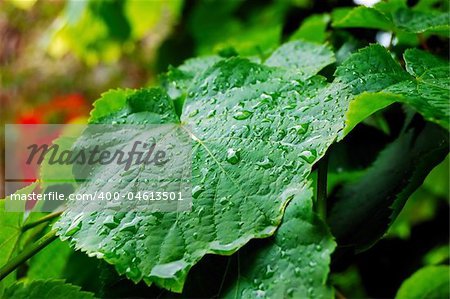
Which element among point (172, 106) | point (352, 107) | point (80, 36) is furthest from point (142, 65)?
Result: point (352, 107)

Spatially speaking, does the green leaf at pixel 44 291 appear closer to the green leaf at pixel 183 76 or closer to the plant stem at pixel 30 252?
the plant stem at pixel 30 252

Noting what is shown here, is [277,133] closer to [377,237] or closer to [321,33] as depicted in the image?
[377,237]

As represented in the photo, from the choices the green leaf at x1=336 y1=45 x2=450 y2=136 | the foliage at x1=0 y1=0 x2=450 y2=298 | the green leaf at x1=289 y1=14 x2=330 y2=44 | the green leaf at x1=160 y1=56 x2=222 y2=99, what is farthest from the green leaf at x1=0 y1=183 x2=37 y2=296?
the green leaf at x1=289 y1=14 x2=330 y2=44

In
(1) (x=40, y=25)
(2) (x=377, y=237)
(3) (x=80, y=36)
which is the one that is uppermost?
(2) (x=377, y=237)

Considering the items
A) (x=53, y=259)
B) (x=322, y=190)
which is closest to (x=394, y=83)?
(x=322, y=190)

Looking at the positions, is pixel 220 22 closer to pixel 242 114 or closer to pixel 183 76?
pixel 183 76
